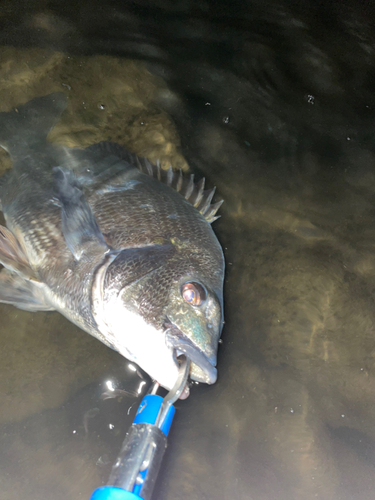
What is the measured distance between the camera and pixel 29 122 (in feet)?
9.77

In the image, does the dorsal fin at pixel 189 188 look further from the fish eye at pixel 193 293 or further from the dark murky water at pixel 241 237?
the fish eye at pixel 193 293

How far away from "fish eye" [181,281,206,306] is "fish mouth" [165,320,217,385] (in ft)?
0.63

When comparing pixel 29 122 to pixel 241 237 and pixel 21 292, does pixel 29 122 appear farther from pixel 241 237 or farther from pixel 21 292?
pixel 241 237

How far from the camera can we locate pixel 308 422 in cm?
234

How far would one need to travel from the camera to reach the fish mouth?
1747 millimetres

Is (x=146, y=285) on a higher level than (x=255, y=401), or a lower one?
higher

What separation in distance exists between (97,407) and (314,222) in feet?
7.92

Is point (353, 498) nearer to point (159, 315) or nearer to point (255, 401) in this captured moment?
point (255, 401)

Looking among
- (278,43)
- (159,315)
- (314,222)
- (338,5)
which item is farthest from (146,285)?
(338,5)

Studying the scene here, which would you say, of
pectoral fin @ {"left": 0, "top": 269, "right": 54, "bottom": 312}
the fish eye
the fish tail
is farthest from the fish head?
the fish tail

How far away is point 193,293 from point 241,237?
44.1 inches

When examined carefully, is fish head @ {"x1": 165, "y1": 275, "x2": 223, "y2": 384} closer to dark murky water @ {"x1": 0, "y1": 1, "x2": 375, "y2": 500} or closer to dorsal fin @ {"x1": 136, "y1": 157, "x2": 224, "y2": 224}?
dark murky water @ {"x1": 0, "y1": 1, "x2": 375, "y2": 500}

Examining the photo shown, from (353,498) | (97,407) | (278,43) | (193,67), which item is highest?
(278,43)

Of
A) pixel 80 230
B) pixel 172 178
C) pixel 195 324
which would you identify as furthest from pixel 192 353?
pixel 172 178
